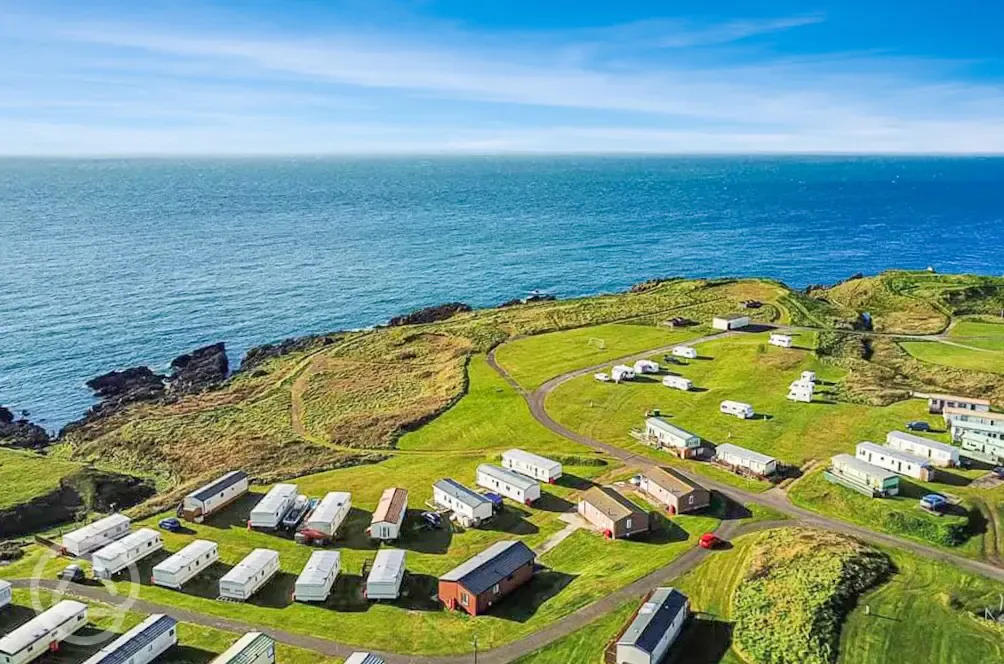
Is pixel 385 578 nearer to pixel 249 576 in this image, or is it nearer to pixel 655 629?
pixel 249 576

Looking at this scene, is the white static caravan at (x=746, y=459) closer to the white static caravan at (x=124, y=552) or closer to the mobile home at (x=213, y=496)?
the mobile home at (x=213, y=496)

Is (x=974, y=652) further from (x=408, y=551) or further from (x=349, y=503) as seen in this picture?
(x=349, y=503)

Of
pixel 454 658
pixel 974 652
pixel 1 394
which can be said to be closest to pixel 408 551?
pixel 454 658

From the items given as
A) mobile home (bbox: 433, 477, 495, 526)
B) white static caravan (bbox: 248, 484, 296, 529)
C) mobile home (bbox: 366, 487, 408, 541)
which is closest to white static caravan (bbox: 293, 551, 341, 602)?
mobile home (bbox: 366, 487, 408, 541)

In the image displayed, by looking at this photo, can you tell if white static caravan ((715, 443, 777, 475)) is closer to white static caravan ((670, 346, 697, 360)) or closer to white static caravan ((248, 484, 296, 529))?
white static caravan ((670, 346, 697, 360))

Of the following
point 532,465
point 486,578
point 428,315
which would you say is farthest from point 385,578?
point 428,315

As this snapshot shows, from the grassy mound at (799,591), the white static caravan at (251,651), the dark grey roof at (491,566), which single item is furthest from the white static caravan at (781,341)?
the white static caravan at (251,651)
